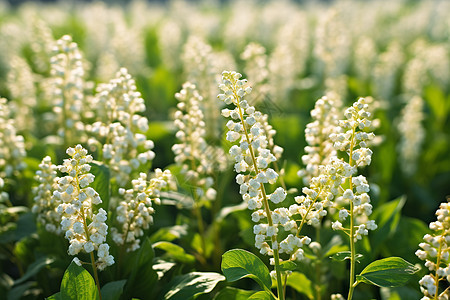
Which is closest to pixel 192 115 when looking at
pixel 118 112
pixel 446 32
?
pixel 118 112

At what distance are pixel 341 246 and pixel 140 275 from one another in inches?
44.2

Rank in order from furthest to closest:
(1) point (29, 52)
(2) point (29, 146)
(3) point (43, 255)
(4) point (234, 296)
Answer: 1. (1) point (29, 52)
2. (2) point (29, 146)
3. (3) point (43, 255)
4. (4) point (234, 296)

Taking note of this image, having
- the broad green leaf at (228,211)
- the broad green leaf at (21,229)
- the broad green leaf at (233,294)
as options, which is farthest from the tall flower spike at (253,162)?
the broad green leaf at (21,229)

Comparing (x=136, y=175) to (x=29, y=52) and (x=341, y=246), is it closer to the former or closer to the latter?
(x=341, y=246)

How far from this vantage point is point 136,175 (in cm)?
276

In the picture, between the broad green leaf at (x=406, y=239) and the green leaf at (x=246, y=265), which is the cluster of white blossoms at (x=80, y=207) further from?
the broad green leaf at (x=406, y=239)

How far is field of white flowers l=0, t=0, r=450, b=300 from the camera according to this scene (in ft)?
6.57

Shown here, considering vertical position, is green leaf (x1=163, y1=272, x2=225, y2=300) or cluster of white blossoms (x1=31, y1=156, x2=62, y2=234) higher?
cluster of white blossoms (x1=31, y1=156, x2=62, y2=234)

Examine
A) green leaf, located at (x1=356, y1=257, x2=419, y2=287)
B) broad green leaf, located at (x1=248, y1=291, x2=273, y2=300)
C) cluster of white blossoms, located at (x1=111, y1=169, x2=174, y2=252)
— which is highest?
cluster of white blossoms, located at (x1=111, y1=169, x2=174, y2=252)

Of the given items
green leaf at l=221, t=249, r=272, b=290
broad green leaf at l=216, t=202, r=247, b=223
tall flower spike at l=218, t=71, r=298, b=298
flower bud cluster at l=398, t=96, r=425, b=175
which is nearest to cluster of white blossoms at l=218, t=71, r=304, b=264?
tall flower spike at l=218, t=71, r=298, b=298

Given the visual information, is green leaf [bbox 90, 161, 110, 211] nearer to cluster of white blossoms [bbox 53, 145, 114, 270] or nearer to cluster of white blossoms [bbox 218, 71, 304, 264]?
cluster of white blossoms [bbox 53, 145, 114, 270]

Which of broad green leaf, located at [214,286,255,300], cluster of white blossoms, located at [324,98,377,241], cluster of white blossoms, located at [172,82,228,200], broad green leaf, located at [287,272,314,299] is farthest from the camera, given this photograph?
cluster of white blossoms, located at [172,82,228,200]

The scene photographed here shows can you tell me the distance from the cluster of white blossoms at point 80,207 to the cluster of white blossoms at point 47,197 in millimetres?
360

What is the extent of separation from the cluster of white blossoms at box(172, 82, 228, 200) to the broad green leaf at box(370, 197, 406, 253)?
1.03m
